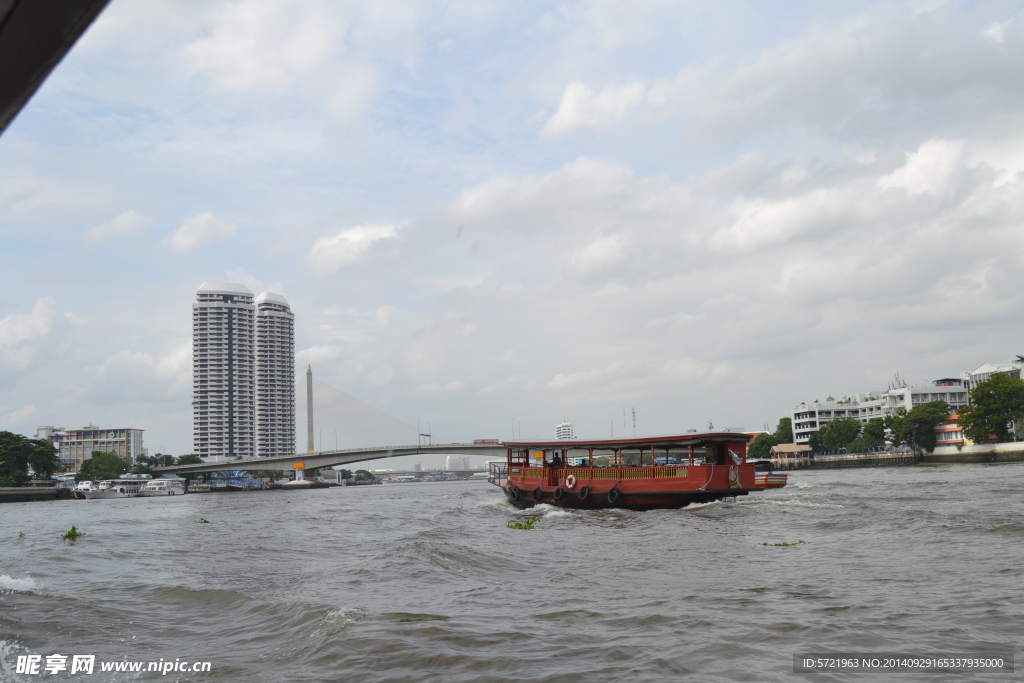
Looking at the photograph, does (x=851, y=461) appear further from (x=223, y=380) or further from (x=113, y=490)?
(x=223, y=380)

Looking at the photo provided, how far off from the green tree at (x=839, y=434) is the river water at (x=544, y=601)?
74068 millimetres

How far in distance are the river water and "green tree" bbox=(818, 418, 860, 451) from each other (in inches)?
2916

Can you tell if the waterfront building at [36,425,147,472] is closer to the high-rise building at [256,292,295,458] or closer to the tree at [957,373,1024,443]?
the high-rise building at [256,292,295,458]

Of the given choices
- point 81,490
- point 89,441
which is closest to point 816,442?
point 81,490

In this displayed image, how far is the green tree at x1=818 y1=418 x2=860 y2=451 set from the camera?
85.9m

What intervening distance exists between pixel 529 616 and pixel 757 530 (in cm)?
967

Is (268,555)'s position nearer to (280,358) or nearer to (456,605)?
(456,605)

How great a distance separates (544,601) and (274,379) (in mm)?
132179

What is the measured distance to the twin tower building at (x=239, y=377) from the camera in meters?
129

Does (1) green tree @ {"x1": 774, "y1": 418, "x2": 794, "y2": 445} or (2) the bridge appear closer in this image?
(2) the bridge

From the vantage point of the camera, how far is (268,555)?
15.7m

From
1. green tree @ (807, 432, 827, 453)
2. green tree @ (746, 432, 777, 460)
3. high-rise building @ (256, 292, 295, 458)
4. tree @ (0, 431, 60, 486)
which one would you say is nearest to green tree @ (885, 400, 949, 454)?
green tree @ (807, 432, 827, 453)

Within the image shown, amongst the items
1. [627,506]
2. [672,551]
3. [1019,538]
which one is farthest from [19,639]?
[627,506]

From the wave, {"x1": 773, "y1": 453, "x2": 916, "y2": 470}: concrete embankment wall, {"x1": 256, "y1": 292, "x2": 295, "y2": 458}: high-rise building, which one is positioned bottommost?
{"x1": 773, "y1": 453, "x2": 916, "y2": 470}: concrete embankment wall
